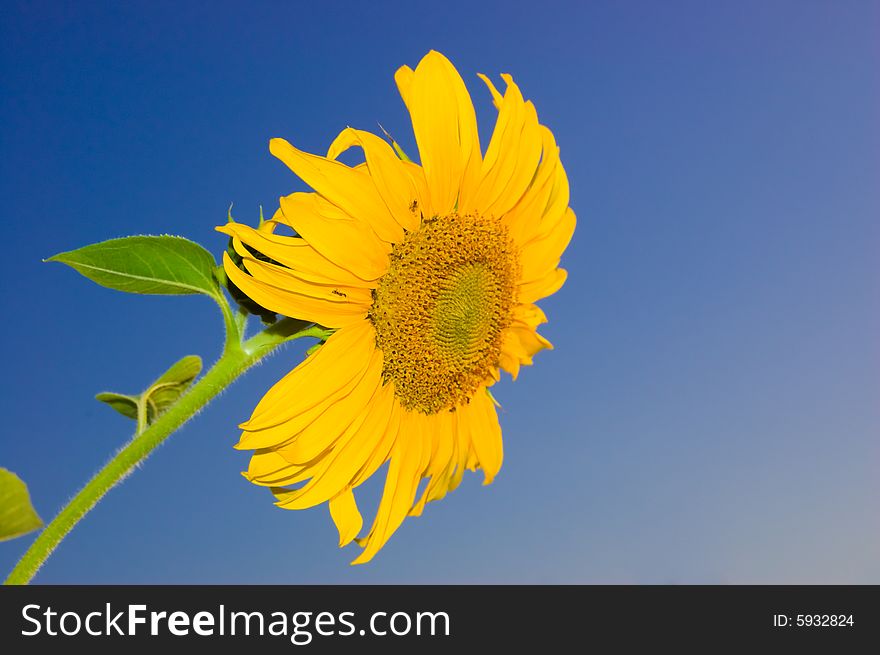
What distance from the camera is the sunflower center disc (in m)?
1.76

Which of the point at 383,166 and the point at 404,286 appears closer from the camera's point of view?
the point at 383,166

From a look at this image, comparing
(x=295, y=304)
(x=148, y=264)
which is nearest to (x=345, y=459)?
(x=295, y=304)

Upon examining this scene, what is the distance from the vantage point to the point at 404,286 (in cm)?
175

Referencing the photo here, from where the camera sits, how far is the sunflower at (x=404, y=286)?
5.31 ft

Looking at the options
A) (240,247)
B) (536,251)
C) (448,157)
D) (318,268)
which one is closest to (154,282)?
(240,247)

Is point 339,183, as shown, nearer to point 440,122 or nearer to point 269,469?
point 440,122

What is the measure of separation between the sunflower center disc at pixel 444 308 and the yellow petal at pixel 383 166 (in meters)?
0.10

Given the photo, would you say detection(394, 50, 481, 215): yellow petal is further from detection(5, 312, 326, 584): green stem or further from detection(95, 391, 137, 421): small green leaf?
detection(95, 391, 137, 421): small green leaf

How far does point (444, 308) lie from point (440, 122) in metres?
0.42

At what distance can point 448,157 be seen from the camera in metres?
1.73

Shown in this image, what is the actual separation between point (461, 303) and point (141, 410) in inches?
30.5

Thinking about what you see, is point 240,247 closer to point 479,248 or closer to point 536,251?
point 479,248

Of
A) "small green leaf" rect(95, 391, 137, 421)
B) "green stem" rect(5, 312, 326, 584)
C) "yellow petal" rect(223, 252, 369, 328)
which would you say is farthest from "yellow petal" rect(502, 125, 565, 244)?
"small green leaf" rect(95, 391, 137, 421)

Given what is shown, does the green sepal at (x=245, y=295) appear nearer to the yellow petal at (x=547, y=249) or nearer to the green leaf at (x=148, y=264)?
the green leaf at (x=148, y=264)
